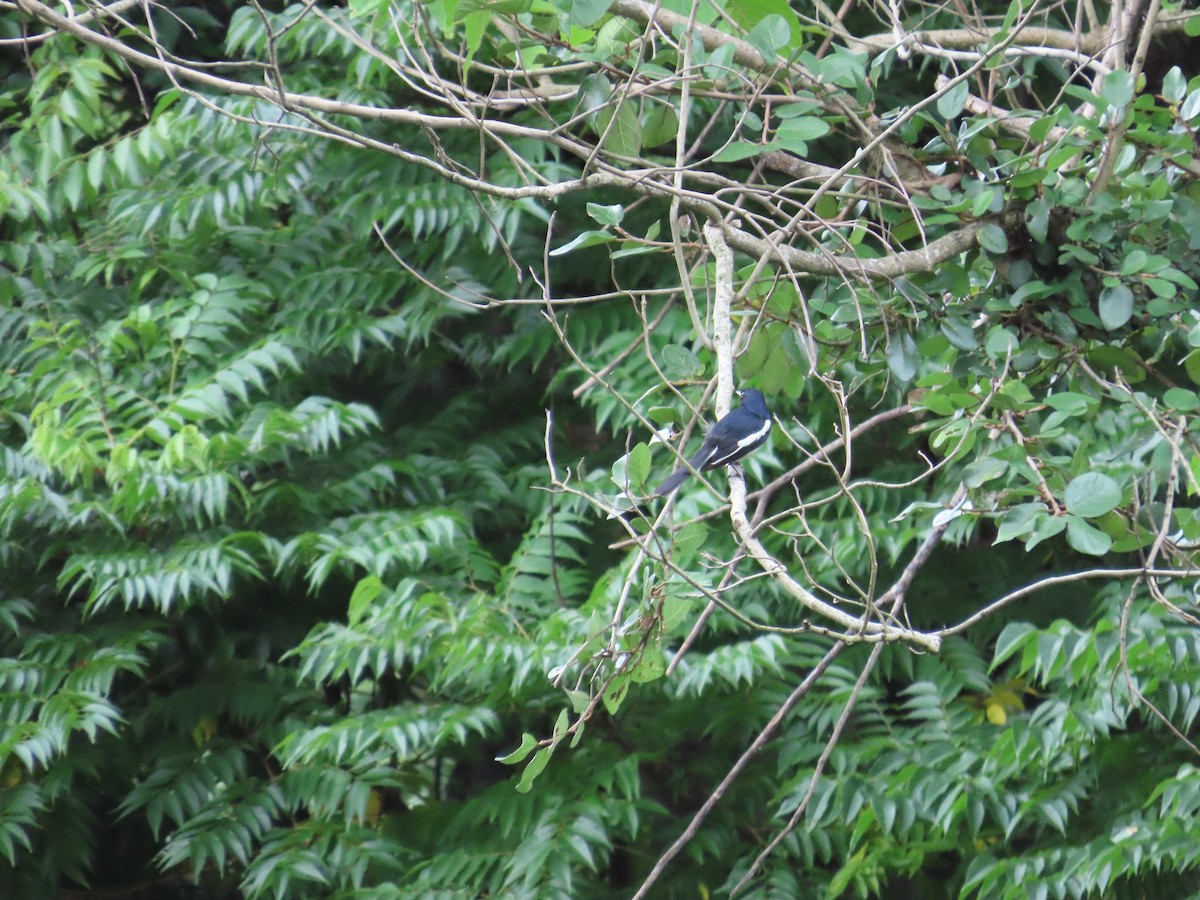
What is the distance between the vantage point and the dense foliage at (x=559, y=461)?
230 centimetres

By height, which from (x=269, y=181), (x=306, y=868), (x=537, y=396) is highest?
(x=269, y=181)

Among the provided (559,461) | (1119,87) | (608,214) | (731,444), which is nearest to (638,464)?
(608,214)

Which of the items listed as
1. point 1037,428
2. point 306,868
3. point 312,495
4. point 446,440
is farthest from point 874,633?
point 446,440

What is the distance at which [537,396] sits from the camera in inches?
188

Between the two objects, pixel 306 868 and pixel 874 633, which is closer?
pixel 874 633

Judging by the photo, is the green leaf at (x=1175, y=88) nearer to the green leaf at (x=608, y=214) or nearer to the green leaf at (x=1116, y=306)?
the green leaf at (x=1116, y=306)

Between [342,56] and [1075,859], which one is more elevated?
[342,56]

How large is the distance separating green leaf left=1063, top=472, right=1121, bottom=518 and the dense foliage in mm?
234

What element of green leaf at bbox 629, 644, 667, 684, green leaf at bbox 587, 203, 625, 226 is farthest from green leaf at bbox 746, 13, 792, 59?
green leaf at bbox 629, 644, 667, 684

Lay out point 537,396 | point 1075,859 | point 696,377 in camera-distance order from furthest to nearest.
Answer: point 537,396
point 1075,859
point 696,377

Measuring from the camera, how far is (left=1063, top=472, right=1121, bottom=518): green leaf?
174 cm

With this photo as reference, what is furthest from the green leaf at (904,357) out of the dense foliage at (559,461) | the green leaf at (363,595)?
the green leaf at (363,595)

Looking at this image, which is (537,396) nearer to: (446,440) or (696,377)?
(446,440)

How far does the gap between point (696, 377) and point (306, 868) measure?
209 centimetres
